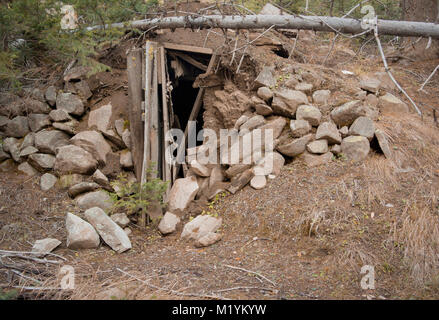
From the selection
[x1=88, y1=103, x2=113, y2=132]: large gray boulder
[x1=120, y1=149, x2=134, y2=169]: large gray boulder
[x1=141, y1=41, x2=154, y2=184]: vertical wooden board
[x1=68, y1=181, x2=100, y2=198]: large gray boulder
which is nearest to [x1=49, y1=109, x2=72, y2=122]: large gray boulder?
[x1=88, y1=103, x2=113, y2=132]: large gray boulder

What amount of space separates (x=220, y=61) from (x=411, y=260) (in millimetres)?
4453

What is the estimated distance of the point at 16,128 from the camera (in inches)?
251

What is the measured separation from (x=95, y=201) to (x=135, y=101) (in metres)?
2.04

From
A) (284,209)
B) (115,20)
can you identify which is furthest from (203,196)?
(115,20)

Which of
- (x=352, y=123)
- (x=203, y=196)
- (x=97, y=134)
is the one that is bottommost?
(x=203, y=196)

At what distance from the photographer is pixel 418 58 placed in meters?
7.20

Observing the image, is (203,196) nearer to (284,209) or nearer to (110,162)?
(284,209)

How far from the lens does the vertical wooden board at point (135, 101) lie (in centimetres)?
628

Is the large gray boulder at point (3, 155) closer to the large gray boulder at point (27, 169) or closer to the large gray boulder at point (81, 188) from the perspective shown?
the large gray boulder at point (27, 169)

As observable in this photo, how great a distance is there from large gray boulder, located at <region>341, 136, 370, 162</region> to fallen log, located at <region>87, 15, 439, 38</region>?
1.64 metres

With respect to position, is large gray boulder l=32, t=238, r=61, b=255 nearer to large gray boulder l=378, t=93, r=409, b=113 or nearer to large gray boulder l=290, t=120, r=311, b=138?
large gray boulder l=290, t=120, r=311, b=138

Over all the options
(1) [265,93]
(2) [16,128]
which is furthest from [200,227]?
(2) [16,128]

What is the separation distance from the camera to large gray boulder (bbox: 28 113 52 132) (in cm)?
644

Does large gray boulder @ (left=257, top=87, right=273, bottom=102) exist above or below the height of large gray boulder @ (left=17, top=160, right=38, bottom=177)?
above
